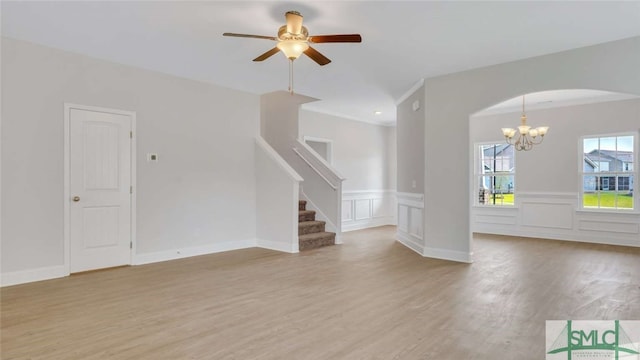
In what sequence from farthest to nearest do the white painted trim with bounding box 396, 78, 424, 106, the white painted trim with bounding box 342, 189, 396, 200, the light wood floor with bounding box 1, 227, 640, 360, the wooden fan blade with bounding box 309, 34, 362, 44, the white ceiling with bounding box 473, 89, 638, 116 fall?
the white painted trim with bounding box 342, 189, 396, 200 < the white ceiling with bounding box 473, 89, 638, 116 < the white painted trim with bounding box 396, 78, 424, 106 < the wooden fan blade with bounding box 309, 34, 362, 44 < the light wood floor with bounding box 1, 227, 640, 360

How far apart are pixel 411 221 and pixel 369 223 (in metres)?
2.92

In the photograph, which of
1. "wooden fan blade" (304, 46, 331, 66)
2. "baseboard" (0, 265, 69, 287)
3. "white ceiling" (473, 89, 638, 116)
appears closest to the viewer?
"wooden fan blade" (304, 46, 331, 66)

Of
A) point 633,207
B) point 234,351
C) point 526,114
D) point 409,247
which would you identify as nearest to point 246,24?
point 234,351

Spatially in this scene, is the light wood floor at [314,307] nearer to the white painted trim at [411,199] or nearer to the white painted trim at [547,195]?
the white painted trim at [411,199]

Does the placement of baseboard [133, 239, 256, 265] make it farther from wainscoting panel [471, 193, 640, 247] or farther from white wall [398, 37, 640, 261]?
wainscoting panel [471, 193, 640, 247]

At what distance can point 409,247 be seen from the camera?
6.55 meters

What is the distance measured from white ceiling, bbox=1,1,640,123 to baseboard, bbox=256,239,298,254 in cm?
272

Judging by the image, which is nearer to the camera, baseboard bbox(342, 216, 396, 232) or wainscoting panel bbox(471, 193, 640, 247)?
wainscoting panel bbox(471, 193, 640, 247)

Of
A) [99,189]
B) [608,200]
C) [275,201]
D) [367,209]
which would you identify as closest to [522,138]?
[608,200]

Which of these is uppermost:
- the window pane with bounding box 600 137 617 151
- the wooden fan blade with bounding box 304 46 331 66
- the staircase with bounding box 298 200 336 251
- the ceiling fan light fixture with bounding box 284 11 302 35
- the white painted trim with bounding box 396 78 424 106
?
the white painted trim with bounding box 396 78 424 106

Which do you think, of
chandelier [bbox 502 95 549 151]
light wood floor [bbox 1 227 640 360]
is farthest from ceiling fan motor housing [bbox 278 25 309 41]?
chandelier [bbox 502 95 549 151]

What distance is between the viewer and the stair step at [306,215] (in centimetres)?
721

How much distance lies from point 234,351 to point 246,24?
3.01 m

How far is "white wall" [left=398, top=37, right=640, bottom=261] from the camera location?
445cm
